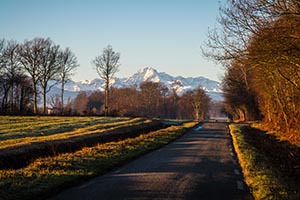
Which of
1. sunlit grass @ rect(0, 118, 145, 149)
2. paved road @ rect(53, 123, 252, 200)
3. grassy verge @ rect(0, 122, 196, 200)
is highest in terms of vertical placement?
sunlit grass @ rect(0, 118, 145, 149)

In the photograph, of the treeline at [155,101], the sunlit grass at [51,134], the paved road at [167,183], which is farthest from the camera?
the treeline at [155,101]

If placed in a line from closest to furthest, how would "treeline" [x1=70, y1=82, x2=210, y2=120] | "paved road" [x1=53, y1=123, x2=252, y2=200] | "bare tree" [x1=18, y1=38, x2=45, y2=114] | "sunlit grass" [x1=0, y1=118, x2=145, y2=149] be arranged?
"paved road" [x1=53, y1=123, x2=252, y2=200], "sunlit grass" [x1=0, y1=118, x2=145, y2=149], "bare tree" [x1=18, y1=38, x2=45, y2=114], "treeline" [x1=70, y1=82, x2=210, y2=120]

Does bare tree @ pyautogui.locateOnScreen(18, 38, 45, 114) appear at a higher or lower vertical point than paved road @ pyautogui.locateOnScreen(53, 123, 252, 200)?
higher

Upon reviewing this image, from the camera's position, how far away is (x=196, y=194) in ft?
32.5

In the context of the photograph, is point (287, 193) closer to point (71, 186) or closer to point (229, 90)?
point (71, 186)

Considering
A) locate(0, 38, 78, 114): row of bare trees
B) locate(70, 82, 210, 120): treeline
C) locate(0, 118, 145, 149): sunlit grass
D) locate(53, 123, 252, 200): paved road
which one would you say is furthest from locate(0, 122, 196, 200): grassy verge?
locate(70, 82, 210, 120): treeline

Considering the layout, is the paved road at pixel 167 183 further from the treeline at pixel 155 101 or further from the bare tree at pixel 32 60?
the treeline at pixel 155 101

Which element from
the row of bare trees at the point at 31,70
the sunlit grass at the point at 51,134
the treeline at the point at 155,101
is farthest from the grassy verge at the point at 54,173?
the treeline at the point at 155,101

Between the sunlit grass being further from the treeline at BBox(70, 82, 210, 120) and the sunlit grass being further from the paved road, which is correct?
the treeline at BBox(70, 82, 210, 120)

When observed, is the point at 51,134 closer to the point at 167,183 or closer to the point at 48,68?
the point at 167,183

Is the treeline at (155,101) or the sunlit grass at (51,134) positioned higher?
the treeline at (155,101)

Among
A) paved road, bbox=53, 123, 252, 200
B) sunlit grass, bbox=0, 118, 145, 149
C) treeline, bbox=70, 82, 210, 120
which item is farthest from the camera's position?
treeline, bbox=70, 82, 210, 120

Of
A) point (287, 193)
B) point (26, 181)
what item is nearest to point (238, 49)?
point (287, 193)

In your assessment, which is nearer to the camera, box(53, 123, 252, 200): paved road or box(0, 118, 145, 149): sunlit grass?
box(53, 123, 252, 200): paved road
